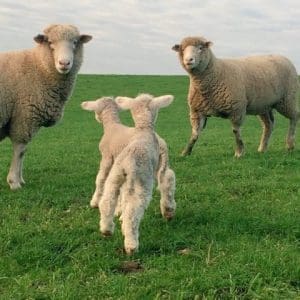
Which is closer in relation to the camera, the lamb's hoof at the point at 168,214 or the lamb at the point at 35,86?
the lamb's hoof at the point at 168,214

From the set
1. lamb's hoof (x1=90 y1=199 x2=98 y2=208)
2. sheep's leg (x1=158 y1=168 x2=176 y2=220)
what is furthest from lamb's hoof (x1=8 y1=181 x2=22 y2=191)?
sheep's leg (x1=158 y1=168 x2=176 y2=220)

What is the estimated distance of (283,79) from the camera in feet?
43.0

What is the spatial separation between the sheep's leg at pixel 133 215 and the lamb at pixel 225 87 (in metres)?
6.43

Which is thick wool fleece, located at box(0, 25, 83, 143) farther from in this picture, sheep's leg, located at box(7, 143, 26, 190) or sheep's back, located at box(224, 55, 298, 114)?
sheep's back, located at box(224, 55, 298, 114)

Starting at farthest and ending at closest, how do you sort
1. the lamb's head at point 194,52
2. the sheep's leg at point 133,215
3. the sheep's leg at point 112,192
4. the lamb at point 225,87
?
the lamb at point 225,87
the lamb's head at point 194,52
the sheep's leg at point 112,192
the sheep's leg at point 133,215

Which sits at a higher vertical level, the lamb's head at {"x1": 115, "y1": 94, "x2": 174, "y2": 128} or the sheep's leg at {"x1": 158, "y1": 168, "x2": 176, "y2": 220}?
the lamb's head at {"x1": 115, "y1": 94, "x2": 174, "y2": 128}

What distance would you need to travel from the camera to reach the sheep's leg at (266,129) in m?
13.0

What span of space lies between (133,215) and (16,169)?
3.92 metres

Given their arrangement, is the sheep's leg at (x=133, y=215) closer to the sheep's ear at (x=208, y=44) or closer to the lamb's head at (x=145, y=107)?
the lamb's head at (x=145, y=107)

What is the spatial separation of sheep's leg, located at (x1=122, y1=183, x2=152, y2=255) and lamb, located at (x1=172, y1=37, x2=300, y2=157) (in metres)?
6.43

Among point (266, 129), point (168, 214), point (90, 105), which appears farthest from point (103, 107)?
point (266, 129)

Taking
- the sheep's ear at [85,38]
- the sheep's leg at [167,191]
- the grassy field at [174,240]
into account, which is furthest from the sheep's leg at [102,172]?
the sheep's ear at [85,38]

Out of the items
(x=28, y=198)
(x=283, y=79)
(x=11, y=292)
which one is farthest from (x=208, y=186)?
(x=283, y=79)

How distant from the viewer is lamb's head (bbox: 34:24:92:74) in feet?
25.8
